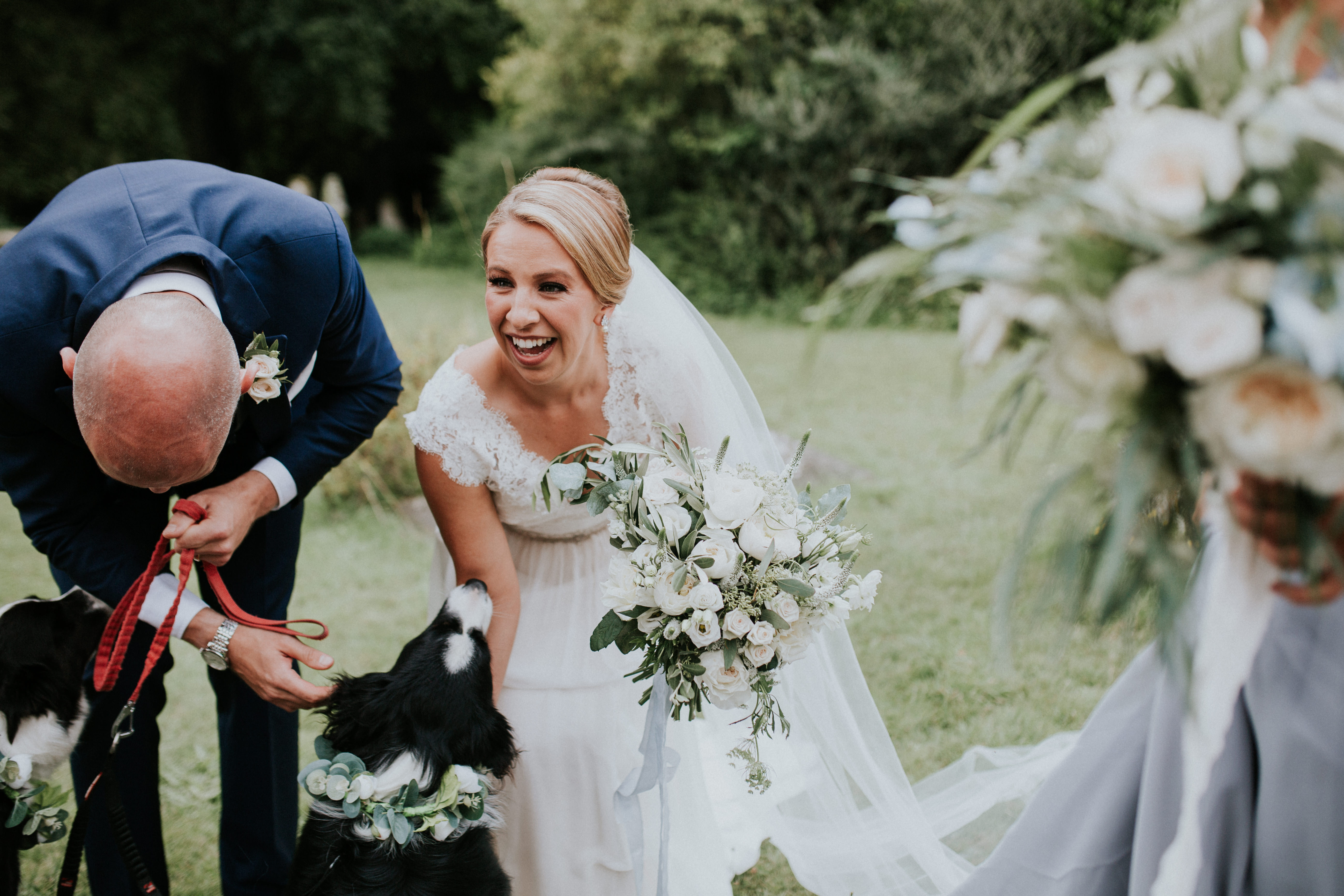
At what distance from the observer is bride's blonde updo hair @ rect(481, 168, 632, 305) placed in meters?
2.37

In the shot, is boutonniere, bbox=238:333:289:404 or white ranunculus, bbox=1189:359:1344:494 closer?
white ranunculus, bbox=1189:359:1344:494

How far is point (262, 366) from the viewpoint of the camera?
234 centimetres

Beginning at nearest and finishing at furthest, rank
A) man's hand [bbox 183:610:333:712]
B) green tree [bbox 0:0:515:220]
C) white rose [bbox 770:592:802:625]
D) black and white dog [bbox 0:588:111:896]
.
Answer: white rose [bbox 770:592:802:625] < man's hand [bbox 183:610:333:712] < black and white dog [bbox 0:588:111:896] < green tree [bbox 0:0:515:220]

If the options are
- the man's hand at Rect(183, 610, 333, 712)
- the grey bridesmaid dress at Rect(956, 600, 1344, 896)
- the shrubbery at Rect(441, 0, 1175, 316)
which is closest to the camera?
the grey bridesmaid dress at Rect(956, 600, 1344, 896)

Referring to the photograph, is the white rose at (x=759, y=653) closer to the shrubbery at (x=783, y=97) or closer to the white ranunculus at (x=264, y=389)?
the white ranunculus at (x=264, y=389)

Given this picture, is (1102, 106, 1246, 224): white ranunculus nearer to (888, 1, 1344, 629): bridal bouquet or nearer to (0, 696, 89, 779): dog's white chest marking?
(888, 1, 1344, 629): bridal bouquet

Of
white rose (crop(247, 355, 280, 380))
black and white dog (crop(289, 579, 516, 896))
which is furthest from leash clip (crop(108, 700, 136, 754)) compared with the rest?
white rose (crop(247, 355, 280, 380))

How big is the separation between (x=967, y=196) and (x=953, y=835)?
2395mm

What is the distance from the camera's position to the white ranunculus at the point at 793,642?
2082 mm

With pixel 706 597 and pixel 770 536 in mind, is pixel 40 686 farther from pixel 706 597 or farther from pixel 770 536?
pixel 770 536

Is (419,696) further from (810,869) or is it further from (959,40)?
(959,40)

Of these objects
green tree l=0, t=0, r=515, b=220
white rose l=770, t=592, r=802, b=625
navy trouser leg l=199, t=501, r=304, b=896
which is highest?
white rose l=770, t=592, r=802, b=625

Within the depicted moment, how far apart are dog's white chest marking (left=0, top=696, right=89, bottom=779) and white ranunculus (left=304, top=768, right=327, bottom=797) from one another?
2.79ft

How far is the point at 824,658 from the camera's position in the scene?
2.79m
